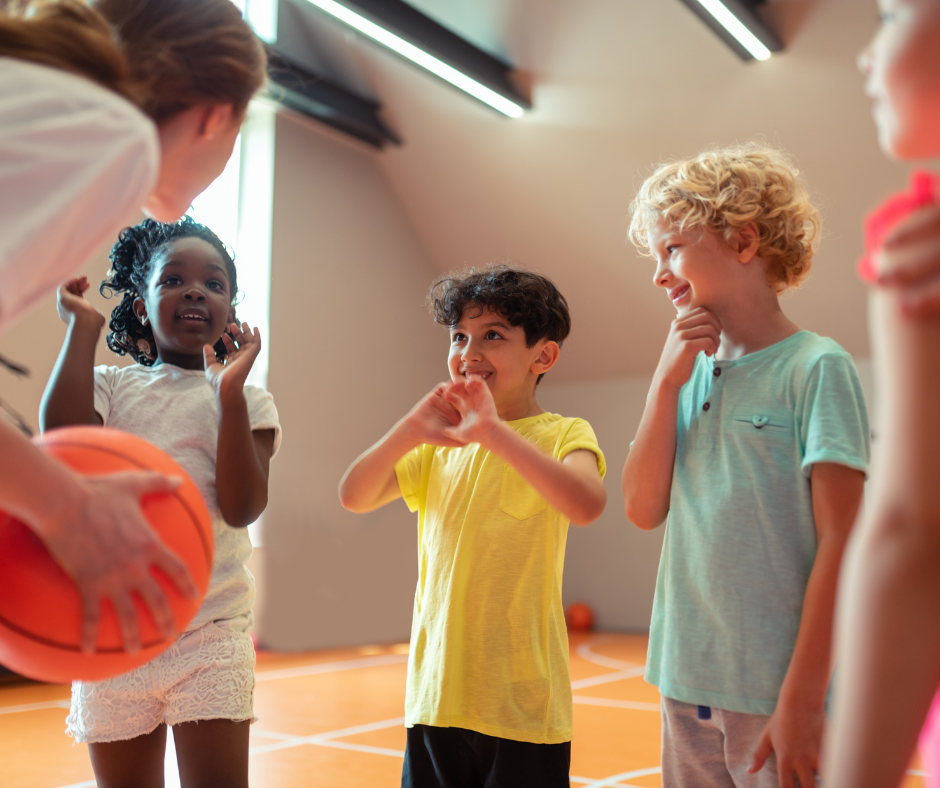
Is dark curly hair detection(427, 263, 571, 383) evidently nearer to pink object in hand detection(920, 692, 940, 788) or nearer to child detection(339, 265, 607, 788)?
child detection(339, 265, 607, 788)

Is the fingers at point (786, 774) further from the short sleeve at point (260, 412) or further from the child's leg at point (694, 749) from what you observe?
the short sleeve at point (260, 412)

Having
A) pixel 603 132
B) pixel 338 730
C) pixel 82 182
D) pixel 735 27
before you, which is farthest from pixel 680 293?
pixel 603 132

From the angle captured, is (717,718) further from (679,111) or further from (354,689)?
(679,111)

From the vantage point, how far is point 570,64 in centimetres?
572

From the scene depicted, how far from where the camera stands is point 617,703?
13.8ft

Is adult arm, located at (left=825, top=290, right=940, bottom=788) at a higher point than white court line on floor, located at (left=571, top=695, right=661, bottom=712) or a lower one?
higher

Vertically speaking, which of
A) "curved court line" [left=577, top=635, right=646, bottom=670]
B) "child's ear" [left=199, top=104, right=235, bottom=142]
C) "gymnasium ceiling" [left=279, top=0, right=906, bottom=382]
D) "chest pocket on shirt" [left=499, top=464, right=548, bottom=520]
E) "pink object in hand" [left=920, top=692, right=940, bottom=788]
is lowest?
"curved court line" [left=577, top=635, right=646, bottom=670]

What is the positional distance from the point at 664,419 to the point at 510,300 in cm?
62

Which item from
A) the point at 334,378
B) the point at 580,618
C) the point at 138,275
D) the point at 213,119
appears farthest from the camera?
the point at 580,618

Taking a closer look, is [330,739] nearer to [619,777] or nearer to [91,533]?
[619,777]

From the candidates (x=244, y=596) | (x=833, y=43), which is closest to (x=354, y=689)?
(x=244, y=596)

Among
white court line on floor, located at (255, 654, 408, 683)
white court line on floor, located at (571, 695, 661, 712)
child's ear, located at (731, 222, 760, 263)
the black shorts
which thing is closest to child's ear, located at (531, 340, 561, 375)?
child's ear, located at (731, 222, 760, 263)

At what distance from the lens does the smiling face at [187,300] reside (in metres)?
1.96

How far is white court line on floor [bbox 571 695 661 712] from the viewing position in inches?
161
